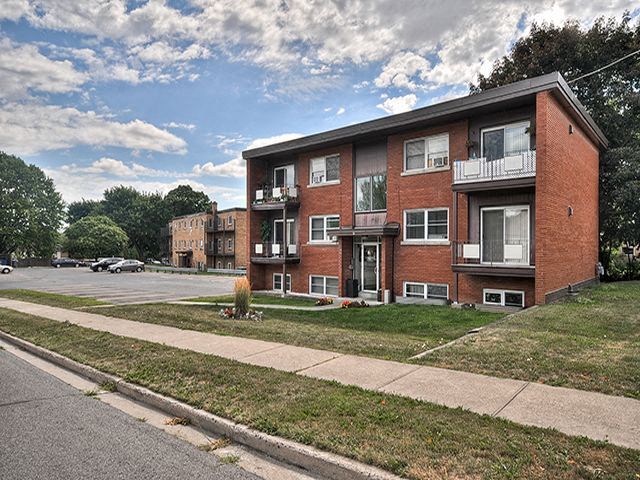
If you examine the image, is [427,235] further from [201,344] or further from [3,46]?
[3,46]

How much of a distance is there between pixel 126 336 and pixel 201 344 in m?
2.18

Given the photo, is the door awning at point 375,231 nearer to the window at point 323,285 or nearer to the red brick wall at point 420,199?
the red brick wall at point 420,199

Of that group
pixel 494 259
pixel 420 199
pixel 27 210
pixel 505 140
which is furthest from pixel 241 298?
pixel 27 210

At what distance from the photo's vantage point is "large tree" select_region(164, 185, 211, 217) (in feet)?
276

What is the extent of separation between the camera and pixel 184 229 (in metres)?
64.5

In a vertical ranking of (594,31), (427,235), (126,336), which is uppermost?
(594,31)

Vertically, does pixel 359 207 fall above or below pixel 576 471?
above

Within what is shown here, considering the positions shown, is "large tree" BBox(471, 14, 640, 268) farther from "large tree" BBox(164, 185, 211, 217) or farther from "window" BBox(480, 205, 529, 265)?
"large tree" BBox(164, 185, 211, 217)

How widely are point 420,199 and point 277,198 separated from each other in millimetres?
7722

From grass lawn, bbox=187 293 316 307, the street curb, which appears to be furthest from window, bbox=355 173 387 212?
the street curb

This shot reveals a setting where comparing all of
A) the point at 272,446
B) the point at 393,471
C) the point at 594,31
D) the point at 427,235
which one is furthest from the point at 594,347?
the point at 594,31

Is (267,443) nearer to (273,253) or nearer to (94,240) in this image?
(273,253)

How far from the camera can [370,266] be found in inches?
747

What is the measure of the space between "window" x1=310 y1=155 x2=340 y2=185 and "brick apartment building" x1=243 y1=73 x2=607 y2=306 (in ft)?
0.17
